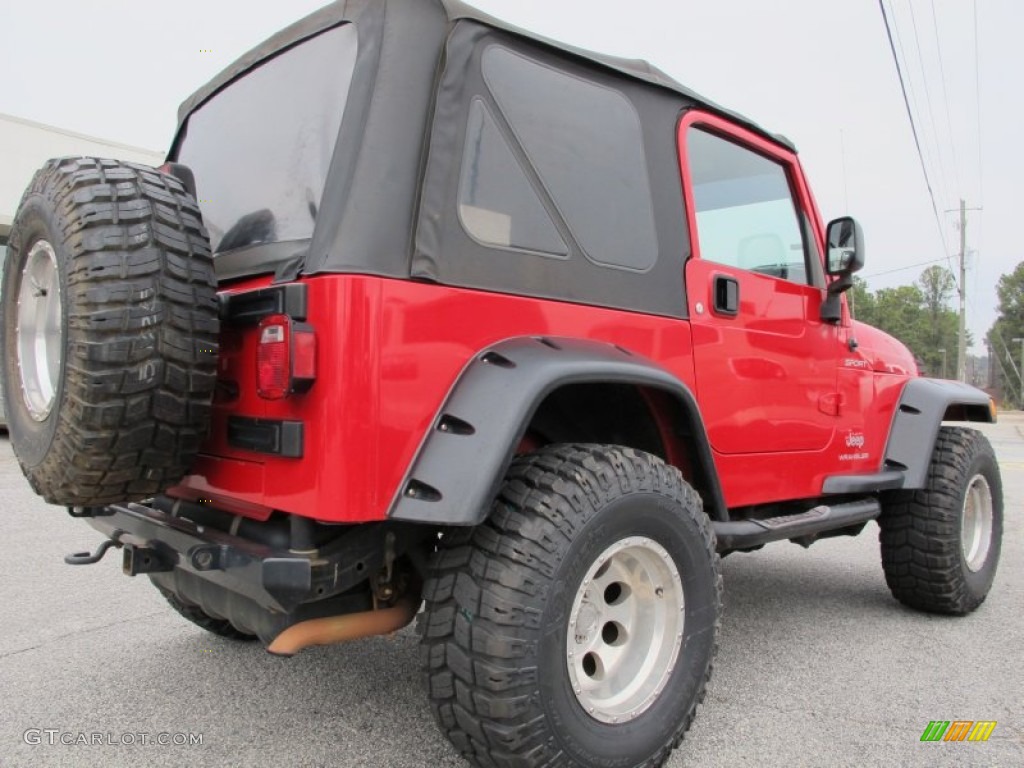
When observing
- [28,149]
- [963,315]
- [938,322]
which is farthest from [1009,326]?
[28,149]

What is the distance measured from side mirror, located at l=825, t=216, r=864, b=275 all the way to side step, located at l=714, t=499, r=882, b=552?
3.48ft

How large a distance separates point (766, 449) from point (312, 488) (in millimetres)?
1900

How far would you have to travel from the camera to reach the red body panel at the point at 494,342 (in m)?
1.80

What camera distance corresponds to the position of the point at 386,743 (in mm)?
2398

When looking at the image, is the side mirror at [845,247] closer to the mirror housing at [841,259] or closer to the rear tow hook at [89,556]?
the mirror housing at [841,259]

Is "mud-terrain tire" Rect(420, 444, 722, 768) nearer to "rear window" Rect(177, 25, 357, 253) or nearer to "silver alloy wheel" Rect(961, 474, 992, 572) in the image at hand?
"rear window" Rect(177, 25, 357, 253)

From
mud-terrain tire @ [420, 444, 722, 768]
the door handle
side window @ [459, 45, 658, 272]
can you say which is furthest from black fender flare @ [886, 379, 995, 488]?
side window @ [459, 45, 658, 272]

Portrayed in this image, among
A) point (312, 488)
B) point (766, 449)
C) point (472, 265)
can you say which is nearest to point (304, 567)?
point (312, 488)

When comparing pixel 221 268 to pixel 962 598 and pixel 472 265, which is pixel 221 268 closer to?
pixel 472 265

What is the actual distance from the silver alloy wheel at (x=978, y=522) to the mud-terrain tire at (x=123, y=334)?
3972mm

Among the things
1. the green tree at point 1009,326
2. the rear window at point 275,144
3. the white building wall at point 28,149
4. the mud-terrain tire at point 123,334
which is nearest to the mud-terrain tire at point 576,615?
the mud-terrain tire at point 123,334

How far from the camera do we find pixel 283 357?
1848 millimetres

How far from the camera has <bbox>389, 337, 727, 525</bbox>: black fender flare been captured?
71.5 inches

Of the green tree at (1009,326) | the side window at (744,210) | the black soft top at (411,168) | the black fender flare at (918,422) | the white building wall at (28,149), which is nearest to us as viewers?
the black soft top at (411,168)
